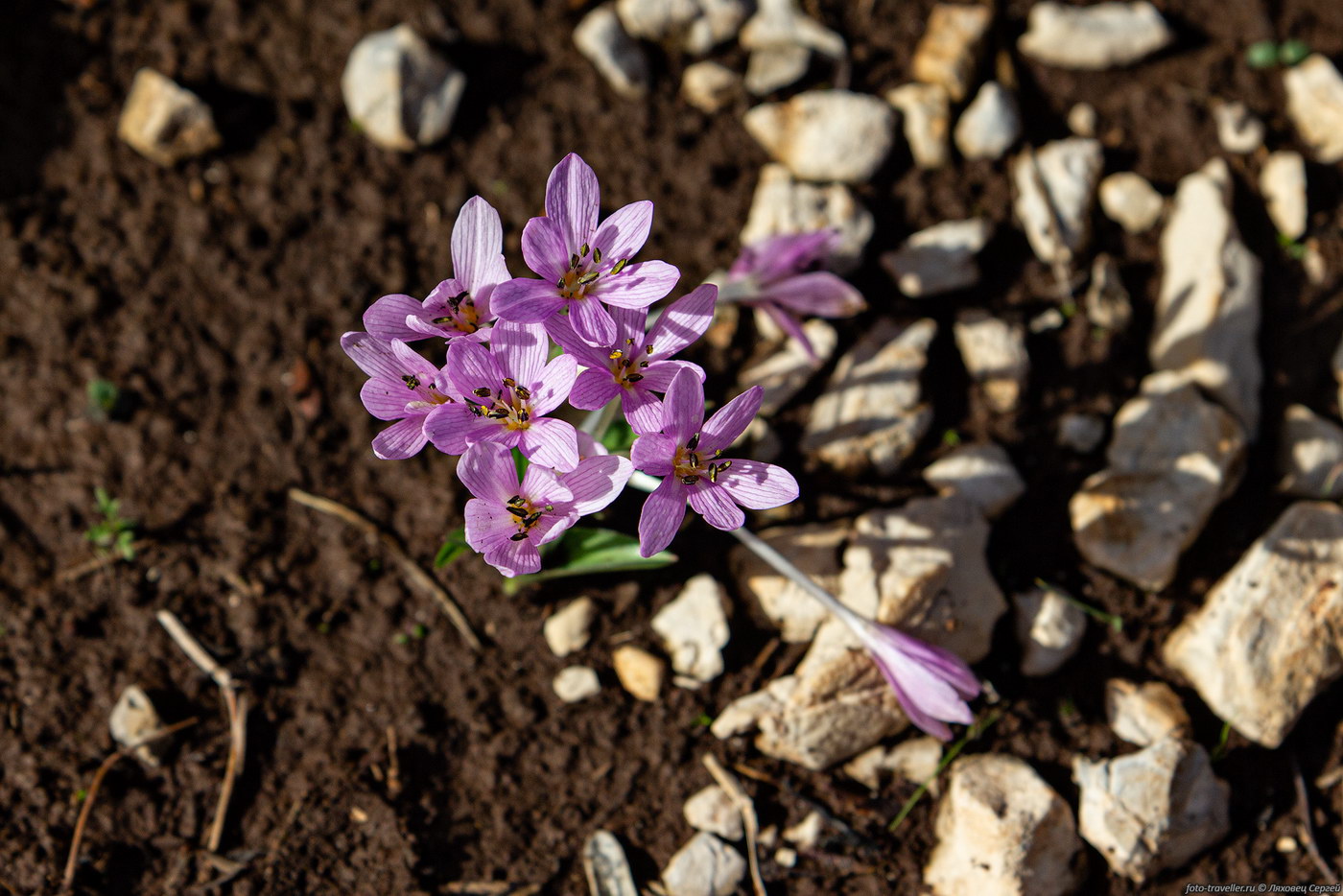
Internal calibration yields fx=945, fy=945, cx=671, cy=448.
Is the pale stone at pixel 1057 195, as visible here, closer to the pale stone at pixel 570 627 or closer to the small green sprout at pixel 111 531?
the pale stone at pixel 570 627

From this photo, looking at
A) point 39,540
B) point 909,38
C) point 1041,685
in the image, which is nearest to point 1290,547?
point 1041,685

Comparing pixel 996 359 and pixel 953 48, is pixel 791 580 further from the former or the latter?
pixel 953 48

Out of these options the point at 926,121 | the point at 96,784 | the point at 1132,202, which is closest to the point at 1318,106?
the point at 1132,202

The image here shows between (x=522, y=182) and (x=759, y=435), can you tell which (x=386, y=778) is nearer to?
(x=759, y=435)

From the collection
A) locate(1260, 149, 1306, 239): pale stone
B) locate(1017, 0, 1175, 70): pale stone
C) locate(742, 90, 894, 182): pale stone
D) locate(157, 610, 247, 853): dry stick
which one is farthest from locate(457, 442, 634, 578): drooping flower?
locate(1260, 149, 1306, 239): pale stone

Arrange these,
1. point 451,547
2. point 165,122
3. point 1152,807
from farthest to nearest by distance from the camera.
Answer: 1. point 165,122
2. point 1152,807
3. point 451,547
